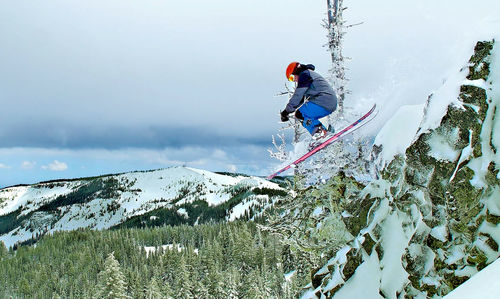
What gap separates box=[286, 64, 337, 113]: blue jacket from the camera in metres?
9.14

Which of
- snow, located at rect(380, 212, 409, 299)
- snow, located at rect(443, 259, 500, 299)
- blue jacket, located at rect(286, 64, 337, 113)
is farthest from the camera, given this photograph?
blue jacket, located at rect(286, 64, 337, 113)

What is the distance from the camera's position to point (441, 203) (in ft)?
15.3

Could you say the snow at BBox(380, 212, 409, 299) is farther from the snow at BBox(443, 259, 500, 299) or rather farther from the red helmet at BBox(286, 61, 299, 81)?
the red helmet at BBox(286, 61, 299, 81)

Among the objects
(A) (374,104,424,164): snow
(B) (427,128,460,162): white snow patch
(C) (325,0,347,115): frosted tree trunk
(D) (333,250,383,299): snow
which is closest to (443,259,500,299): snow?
(B) (427,128,460,162): white snow patch

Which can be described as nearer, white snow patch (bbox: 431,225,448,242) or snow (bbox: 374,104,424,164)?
white snow patch (bbox: 431,225,448,242)

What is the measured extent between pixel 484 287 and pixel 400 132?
13.3 feet

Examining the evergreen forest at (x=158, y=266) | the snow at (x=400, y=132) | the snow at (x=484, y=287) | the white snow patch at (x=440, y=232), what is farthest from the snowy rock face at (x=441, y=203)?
the evergreen forest at (x=158, y=266)

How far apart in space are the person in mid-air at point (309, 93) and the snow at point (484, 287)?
6.60 m

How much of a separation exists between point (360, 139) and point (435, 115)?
568 cm

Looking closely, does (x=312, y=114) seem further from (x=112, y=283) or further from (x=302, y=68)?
(x=112, y=283)

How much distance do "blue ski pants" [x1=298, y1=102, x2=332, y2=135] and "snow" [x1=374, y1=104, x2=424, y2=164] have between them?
277 cm

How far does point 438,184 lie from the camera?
4.68 metres

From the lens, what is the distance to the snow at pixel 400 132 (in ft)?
19.9

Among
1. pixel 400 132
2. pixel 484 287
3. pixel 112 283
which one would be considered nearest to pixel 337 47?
pixel 400 132
